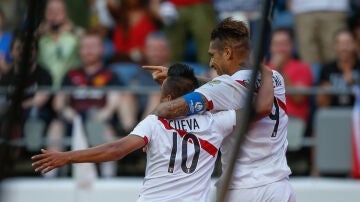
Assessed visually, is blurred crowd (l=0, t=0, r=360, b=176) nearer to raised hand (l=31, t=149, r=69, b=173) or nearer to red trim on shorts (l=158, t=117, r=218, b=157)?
red trim on shorts (l=158, t=117, r=218, b=157)

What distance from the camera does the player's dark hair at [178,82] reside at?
523 centimetres

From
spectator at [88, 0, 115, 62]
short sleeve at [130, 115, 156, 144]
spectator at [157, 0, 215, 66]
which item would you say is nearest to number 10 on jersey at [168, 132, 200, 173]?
short sleeve at [130, 115, 156, 144]

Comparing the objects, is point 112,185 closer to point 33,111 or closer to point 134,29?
point 33,111

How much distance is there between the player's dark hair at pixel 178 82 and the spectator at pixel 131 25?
5582 millimetres

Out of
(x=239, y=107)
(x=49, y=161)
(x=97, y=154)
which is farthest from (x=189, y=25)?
(x=49, y=161)

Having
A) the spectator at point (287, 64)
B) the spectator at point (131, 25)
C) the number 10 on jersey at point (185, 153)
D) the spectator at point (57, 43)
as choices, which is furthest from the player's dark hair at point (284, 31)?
the number 10 on jersey at point (185, 153)

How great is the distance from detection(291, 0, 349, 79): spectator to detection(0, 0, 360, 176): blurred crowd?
12mm

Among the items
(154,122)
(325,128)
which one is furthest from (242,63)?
(325,128)

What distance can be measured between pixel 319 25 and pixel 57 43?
3087 millimetres

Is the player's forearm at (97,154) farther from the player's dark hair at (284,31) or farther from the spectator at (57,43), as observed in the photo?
the player's dark hair at (284,31)

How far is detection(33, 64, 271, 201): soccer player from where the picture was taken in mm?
5223

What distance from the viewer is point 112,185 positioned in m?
9.36

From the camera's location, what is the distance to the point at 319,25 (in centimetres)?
1059

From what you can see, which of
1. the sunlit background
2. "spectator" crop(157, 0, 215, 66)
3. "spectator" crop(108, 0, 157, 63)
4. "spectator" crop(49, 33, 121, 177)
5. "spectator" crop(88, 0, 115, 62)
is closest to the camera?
the sunlit background
